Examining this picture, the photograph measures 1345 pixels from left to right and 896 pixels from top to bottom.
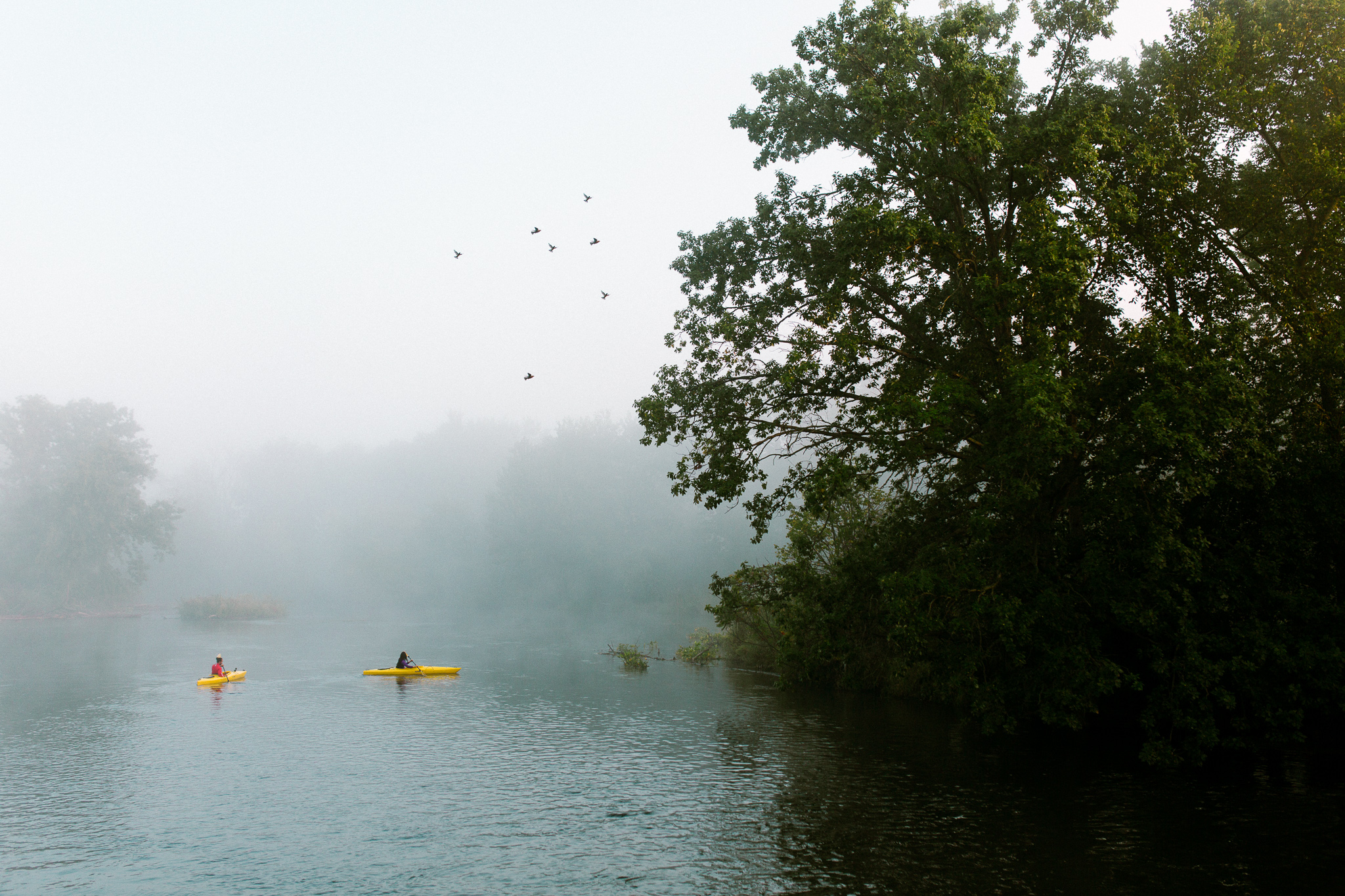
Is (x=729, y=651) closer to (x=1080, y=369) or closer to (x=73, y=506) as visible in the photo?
(x=1080, y=369)

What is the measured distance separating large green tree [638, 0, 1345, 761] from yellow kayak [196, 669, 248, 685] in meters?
25.6

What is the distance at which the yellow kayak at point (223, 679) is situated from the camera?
37812mm

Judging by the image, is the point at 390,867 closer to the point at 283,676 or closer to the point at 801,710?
the point at 801,710

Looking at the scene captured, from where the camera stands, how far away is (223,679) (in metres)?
38.4

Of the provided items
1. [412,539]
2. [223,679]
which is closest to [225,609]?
[412,539]

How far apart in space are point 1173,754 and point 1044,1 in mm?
19219

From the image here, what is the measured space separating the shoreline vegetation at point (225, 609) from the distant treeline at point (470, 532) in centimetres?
1435

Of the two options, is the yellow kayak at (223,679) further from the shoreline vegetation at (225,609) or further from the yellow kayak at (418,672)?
the shoreline vegetation at (225,609)

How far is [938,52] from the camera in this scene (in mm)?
20391

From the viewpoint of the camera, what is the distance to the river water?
14.7m

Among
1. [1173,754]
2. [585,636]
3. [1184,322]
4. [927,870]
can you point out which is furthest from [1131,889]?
[585,636]

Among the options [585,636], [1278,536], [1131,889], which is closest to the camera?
[1131,889]

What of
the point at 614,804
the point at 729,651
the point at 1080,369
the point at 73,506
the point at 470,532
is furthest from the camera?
the point at 470,532

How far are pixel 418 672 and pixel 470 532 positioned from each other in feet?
261
